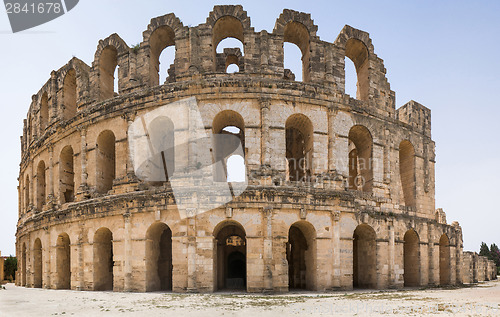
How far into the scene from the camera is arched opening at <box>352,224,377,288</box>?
18.5 meters

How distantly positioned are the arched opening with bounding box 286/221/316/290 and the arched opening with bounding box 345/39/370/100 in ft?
24.7

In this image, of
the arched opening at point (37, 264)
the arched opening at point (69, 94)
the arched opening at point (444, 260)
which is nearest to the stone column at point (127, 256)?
the arched opening at point (69, 94)

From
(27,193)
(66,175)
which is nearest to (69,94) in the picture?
(66,175)

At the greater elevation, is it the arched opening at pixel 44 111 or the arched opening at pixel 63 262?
the arched opening at pixel 44 111

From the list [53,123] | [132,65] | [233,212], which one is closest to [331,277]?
[233,212]

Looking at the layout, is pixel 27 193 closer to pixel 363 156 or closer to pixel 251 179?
pixel 251 179

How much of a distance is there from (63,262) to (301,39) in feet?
54.1

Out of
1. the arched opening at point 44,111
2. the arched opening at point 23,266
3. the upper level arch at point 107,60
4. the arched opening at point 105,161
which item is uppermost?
the upper level arch at point 107,60

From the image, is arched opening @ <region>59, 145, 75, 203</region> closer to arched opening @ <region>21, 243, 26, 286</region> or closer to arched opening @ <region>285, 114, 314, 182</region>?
arched opening @ <region>21, 243, 26, 286</region>

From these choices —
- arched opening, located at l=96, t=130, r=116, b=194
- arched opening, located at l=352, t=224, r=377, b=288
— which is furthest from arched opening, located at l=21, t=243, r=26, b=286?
arched opening, located at l=352, t=224, r=377, b=288

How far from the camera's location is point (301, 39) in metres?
20.1

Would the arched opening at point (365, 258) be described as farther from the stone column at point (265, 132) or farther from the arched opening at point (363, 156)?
the stone column at point (265, 132)

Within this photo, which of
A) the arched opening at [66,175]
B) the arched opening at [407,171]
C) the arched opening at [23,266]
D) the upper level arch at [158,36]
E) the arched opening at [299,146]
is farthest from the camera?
the arched opening at [23,266]

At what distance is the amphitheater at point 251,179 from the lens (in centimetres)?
1658
